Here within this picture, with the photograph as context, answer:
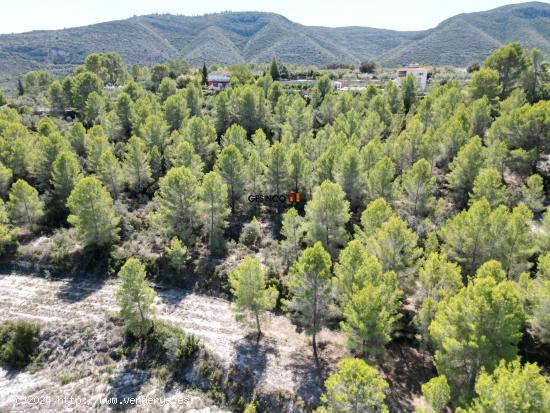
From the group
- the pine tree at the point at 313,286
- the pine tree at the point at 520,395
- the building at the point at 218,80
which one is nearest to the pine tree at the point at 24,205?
the pine tree at the point at 313,286

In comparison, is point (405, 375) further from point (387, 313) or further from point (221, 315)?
point (221, 315)

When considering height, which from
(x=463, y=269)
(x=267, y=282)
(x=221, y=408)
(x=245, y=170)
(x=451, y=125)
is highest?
(x=451, y=125)

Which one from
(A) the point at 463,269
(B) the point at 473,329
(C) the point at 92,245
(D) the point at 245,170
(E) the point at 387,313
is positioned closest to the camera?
(B) the point at 473,329

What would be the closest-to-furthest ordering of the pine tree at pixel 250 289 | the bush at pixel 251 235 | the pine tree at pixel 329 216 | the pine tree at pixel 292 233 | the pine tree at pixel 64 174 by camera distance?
the pine tree at pixel 250 289, the pine tree at pixel 329 216, the pine tree at pixel 292 233, the bush at pixel 251 235, the pine tree at pixel 64 174

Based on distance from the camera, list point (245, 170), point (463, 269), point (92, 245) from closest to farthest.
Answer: point (463, 269) < point (92, 245) < point (245, 170)

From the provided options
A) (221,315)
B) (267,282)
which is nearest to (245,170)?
(267,282)

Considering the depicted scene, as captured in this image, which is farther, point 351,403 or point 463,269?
point 463,269

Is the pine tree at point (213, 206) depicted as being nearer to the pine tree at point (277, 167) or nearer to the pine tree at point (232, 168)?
the pine tree at point (232, 168)
